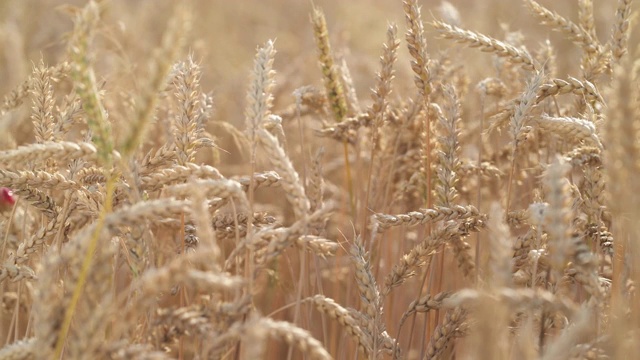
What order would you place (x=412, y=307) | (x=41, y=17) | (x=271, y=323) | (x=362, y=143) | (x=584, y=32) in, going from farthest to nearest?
(x=41, y=17) < (x=362, y=143) < (x=584, y=32) < (x=412, y=307) < (x=271, y=323)

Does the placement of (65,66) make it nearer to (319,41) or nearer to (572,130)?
(319,41)

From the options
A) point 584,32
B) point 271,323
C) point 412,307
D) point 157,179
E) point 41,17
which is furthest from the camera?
point 41,17

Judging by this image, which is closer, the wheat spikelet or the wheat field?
the wheat field

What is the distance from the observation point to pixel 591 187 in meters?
1.76

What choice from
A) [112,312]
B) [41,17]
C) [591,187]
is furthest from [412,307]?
[41,17]

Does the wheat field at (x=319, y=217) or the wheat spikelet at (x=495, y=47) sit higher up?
the wheat spikelet at (x=495, y=47)

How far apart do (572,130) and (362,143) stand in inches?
54.4

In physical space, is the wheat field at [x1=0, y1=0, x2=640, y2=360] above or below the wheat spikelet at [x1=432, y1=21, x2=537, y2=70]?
below

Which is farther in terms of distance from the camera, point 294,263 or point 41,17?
point 41,17

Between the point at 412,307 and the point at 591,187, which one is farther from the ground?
the point at 591,187

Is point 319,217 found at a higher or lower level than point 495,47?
lower

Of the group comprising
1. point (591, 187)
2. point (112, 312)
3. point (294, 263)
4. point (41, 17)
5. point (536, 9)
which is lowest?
point (112, 312)

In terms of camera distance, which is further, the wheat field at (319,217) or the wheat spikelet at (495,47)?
the wheat spikelet at (495,47)

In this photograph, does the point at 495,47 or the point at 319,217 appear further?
the point at 495,47
